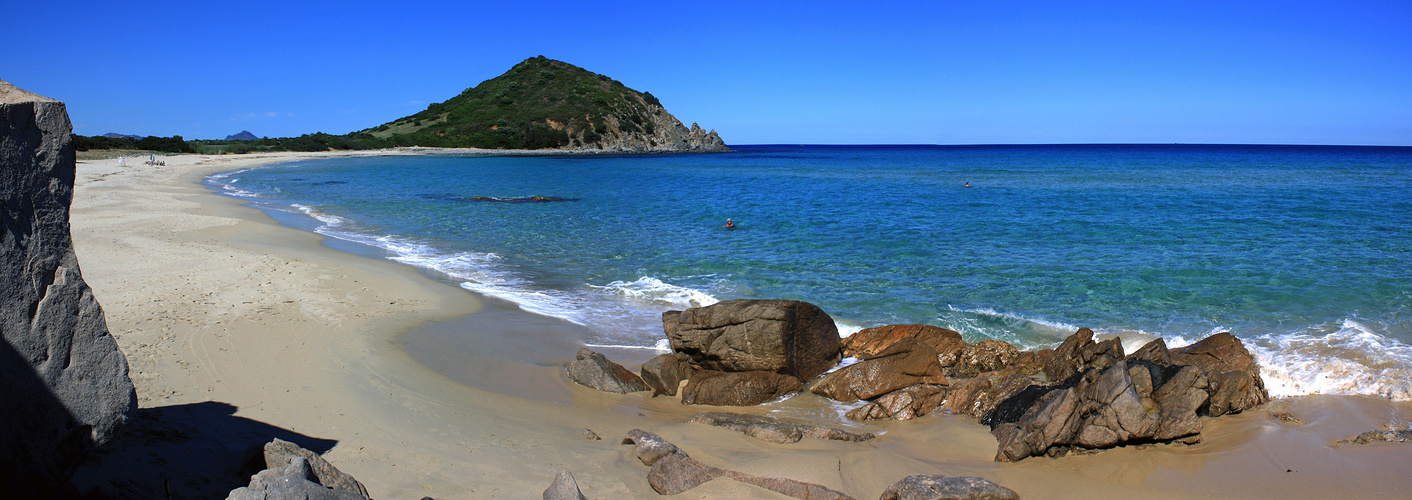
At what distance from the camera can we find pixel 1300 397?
26.0 ft

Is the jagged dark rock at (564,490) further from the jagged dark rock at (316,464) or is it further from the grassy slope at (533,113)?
the grassy slope at (533,113)

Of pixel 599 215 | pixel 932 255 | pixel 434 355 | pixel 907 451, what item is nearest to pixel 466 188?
pixel 599 215

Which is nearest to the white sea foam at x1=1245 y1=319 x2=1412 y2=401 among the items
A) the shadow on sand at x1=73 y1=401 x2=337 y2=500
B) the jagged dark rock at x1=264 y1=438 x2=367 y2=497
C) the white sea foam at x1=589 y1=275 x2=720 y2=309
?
the white sea foam at x1=589 y1=275 x2=720 y2=309

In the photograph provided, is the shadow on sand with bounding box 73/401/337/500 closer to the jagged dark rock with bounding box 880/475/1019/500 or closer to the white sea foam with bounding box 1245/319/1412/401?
the jagged dark rock with bounding box 880/475/1019/500

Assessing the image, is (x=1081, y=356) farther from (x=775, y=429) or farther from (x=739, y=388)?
(x=775, y=429)

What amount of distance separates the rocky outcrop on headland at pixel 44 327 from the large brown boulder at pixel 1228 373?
9.56 metres

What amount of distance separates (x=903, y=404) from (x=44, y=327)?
707cm

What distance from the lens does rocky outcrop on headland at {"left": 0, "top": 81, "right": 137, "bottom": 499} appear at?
12.2 ft

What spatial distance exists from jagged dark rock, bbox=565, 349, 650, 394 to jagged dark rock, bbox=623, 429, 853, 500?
7.40 ft

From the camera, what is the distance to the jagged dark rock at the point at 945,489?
5.09m

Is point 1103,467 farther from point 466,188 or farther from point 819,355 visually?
point 466,188

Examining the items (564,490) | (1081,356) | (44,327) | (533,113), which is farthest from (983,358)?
(533,113)

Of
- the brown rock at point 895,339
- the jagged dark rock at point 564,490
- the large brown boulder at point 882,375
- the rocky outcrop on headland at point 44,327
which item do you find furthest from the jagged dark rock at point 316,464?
the brown rock at point 895,339

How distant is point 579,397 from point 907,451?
11.9 feet
